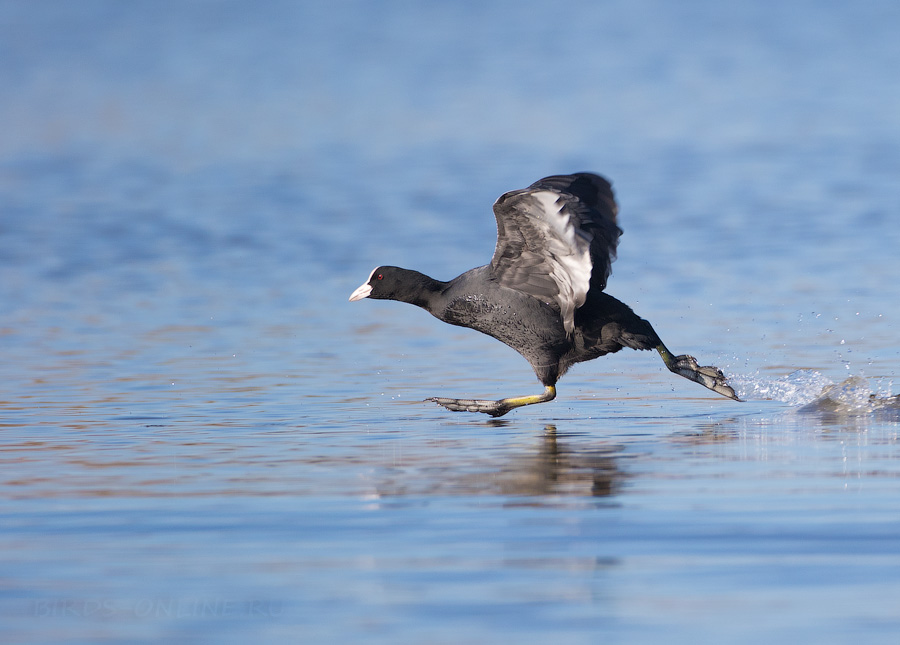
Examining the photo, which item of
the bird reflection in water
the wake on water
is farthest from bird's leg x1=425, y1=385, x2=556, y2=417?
the wake on water

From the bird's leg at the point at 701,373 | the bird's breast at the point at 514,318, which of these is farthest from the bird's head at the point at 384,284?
the bird's leg at the point at 701,373

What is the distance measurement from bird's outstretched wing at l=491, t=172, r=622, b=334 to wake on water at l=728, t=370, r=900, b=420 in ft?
3.95

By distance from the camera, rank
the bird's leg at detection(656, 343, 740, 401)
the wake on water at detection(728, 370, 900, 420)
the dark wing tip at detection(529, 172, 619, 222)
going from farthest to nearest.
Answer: the bird's leg at detection(656, 343, 740, 401), the dark wing tip at detection(529, 172, 619, 222), the wake on water at detection(728, 370, 900, 420)

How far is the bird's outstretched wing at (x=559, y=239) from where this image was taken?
867 cm

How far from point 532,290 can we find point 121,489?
353cm

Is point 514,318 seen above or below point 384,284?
below

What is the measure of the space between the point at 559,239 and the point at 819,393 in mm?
1858

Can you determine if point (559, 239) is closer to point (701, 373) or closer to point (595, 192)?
point (595, 192)

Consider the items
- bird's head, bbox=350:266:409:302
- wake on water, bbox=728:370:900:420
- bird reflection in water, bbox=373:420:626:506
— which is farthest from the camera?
bird's head, bbox=350:266:409:302

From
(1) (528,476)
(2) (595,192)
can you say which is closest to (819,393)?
(2) (595,192)

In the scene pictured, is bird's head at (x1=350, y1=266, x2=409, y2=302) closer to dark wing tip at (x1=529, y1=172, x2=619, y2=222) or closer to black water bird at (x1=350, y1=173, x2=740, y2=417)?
black water bird at (x1=350, y1=173, x2=740, y2=417)

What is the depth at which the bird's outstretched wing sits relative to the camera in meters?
8.67

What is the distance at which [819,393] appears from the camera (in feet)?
30.2

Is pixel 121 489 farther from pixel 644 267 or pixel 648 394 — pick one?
pixel 644 267
